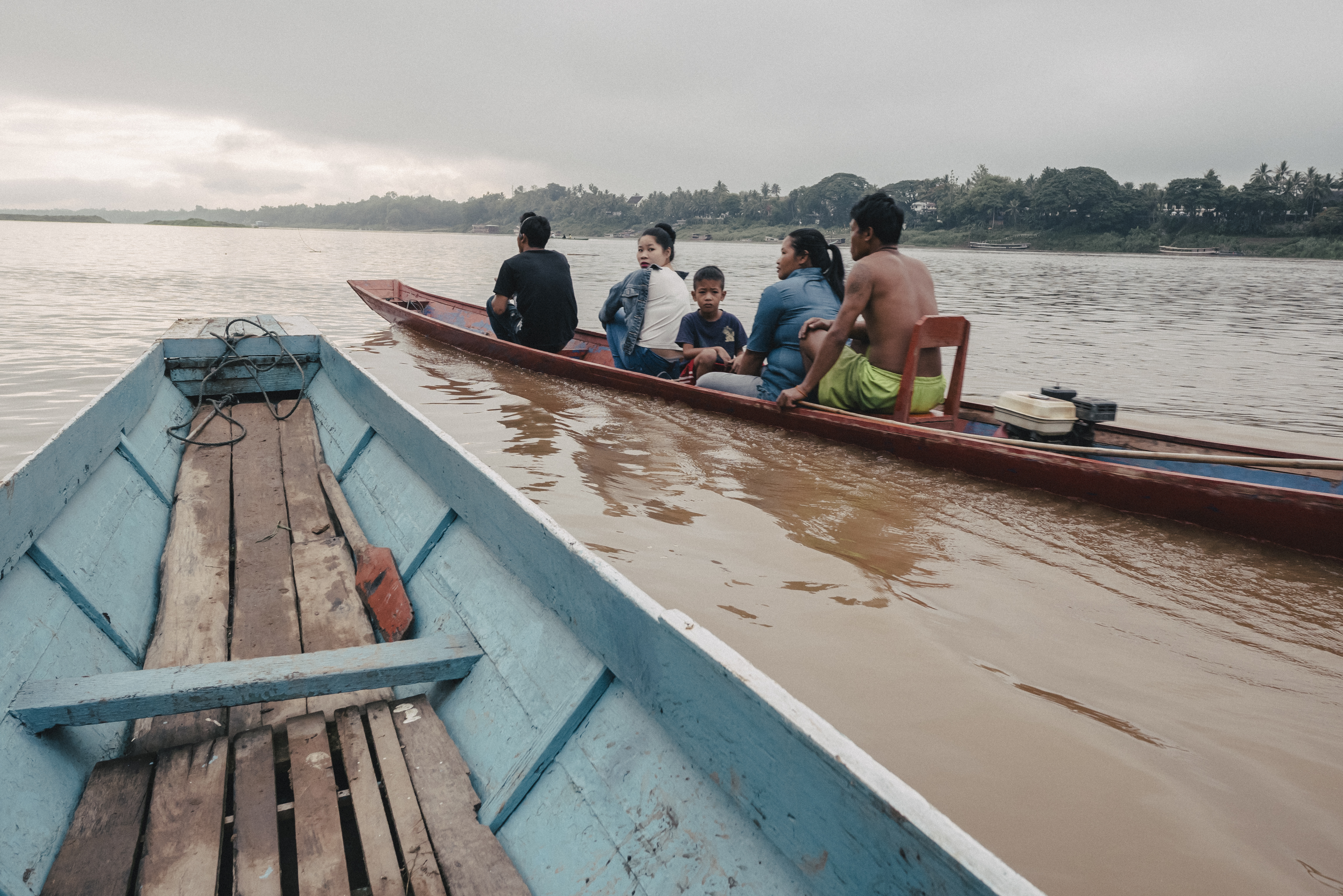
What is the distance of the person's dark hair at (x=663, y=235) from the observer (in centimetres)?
666

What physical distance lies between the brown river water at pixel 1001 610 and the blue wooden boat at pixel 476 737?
3.22 feet

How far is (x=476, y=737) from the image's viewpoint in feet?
6.27

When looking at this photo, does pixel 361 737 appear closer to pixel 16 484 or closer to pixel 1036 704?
pixel 16 484

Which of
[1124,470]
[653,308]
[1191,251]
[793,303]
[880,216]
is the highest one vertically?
[880,216]

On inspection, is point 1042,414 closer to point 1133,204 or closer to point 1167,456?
point 1167,456

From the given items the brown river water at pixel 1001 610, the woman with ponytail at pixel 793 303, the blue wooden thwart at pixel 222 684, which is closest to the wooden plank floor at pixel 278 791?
the blue wooden thwart at pixel 222 684

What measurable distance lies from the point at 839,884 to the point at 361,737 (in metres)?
1.30

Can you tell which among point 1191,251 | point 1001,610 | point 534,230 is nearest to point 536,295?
point 534,230

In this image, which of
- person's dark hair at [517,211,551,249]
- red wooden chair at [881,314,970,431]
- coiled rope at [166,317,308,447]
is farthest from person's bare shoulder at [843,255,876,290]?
coiled rope at [166,317,308,447]

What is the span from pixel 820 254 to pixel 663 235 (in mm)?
1710

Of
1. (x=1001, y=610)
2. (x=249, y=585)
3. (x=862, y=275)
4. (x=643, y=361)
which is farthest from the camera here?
(x=643, y=361)

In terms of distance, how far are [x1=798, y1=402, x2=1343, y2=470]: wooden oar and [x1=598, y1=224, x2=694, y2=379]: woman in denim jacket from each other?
8.07ft

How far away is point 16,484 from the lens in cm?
216

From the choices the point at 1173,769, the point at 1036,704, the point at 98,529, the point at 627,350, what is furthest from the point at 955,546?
the point at 627,350
